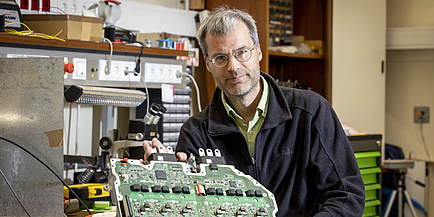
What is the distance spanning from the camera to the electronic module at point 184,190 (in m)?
1.41

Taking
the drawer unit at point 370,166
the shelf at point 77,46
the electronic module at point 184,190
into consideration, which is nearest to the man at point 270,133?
the electronic module at point 184,190

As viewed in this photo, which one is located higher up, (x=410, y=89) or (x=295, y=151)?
(x=410, y=89)

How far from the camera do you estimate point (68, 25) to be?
2.77 m

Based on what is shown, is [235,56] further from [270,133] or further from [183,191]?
[183,191]

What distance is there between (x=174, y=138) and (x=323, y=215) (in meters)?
2.06

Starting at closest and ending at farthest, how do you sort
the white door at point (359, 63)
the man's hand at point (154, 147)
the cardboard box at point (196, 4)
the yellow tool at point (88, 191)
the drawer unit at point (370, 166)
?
1. the man's hand at point (154, 147)
2. the yellow tool at point (88, 191)
3. the drawer unit at point (370, 166)
4. the cardboard box at point (196, 4)
5. the white door at point (359, 63)

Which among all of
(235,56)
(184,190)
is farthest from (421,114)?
(184,190)

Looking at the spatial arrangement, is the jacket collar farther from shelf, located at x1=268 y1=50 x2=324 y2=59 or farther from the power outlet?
the power outlet

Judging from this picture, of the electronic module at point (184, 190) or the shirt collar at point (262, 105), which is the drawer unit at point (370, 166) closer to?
the shirt collar at point (262, 105)

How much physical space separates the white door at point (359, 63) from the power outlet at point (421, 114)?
0.67m

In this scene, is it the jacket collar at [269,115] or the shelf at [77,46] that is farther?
the shelf at [77,46]

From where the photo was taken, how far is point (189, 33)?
391 cm

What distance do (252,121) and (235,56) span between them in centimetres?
24

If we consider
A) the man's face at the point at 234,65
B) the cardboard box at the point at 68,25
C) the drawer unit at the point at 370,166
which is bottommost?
the drawer unit at the point at 370,166
